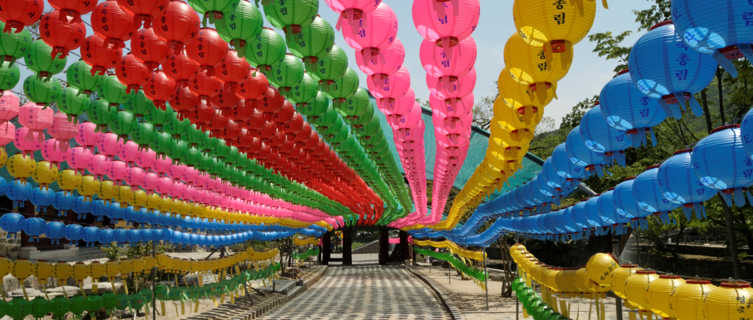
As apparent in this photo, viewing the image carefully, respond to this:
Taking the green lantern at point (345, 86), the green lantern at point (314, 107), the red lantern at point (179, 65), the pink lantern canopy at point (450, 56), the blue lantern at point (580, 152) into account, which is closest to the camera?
the pink lantern canopy at point (450, 56)

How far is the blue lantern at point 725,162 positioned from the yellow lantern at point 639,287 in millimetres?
1206

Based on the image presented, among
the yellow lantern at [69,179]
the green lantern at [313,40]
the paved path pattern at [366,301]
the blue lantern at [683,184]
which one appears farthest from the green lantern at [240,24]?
the paved path pattern at [366,301]

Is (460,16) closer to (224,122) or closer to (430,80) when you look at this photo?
(430,80)

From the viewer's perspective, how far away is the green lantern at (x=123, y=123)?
8.33 m

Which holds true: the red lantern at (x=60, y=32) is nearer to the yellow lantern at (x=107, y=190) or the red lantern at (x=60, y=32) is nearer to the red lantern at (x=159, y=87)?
the red lantern at (x=159, y=87)

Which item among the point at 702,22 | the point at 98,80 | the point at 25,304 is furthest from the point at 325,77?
the point at 25,304

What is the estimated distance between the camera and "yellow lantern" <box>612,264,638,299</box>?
19.0 feet

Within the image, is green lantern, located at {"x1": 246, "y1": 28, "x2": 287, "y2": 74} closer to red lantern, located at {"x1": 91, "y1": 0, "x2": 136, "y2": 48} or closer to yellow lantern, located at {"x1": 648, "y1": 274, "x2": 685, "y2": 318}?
red lantern, located at {"x1": 91, "y1": 0, "x2": 136, "y2": 48}

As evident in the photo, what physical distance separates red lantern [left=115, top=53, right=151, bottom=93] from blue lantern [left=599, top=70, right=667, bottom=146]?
15.7 ft

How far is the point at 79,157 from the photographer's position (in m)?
10.5

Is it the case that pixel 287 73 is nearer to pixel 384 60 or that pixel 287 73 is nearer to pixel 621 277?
pixel 384 60

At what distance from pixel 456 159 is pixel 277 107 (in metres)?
4.72

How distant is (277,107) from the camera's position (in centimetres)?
781

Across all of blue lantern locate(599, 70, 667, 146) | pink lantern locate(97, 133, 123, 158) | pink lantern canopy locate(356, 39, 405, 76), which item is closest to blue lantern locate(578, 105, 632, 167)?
blue lantern locate(599, 70, 667, 146)
